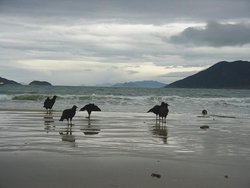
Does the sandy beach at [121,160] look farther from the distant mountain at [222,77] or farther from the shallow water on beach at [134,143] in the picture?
the distant mountain at [222,77]

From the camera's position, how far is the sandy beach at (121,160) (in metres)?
5.98

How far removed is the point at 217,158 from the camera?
7.95m

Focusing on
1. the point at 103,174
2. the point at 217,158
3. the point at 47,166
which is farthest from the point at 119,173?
the point at 217,158

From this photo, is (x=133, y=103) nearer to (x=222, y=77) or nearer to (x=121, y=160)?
(x=121, y=160)

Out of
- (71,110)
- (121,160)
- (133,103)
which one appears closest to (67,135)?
(71,110)

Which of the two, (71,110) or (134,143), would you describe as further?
(71,110)

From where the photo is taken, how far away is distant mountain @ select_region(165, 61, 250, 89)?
135087 millimetres

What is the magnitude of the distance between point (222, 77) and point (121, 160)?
457 feet

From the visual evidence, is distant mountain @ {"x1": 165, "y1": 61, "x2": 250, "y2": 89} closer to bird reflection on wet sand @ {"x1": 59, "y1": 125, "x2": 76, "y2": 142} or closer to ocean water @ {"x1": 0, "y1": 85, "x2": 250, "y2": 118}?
ocean water @ {"x1": 0, "y1": 85, "x2": 250, "y2": 118}

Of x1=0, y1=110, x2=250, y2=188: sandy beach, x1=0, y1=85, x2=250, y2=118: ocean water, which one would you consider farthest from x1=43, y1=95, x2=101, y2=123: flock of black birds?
x1=0, y1=85, x2=250, y2=118: ocean water

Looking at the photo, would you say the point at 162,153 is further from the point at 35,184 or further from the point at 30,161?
the point at 35,184

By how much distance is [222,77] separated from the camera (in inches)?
5625

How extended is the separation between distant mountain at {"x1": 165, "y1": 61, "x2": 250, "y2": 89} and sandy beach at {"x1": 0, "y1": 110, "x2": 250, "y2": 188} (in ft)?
397

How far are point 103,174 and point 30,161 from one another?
1.46 meters
